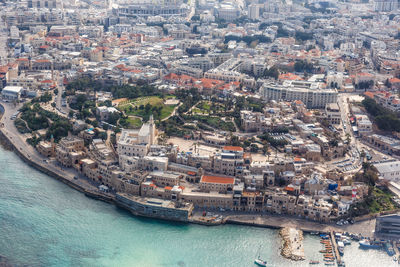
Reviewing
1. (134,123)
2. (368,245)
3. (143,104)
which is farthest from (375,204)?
(143,104)

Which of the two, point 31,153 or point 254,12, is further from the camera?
point 254,12

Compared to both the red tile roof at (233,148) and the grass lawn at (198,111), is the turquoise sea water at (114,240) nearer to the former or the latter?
the red tile roof at (233,148)

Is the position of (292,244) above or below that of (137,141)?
below

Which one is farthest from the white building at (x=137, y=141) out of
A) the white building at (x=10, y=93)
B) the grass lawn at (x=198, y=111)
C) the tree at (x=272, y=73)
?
the tree at (x=272, y=73)

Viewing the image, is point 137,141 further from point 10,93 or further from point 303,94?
point 10,93

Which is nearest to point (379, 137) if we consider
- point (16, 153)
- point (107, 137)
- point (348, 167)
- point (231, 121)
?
point (348, 167)

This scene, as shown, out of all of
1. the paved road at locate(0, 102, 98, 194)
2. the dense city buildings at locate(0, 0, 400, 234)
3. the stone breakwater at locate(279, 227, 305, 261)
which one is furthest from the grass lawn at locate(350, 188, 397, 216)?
the paved road at locate(0, 102, 98, 194)
